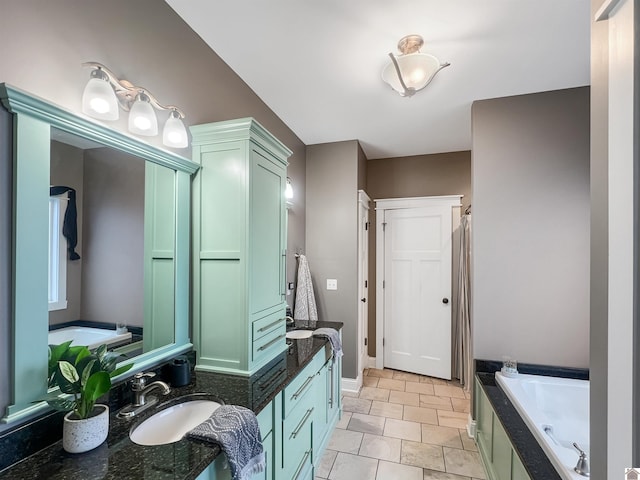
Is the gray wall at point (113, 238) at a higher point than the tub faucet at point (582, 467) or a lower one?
higher

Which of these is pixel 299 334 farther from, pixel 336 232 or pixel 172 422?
pixel 172 422

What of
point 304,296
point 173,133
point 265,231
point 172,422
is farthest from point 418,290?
point 173,133

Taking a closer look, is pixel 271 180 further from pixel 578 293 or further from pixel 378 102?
pixel 578 293

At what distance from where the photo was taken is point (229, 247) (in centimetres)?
162

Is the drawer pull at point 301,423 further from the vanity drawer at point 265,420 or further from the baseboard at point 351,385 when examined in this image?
the baseboard at point 351,385

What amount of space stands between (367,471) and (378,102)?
2806 millimetres

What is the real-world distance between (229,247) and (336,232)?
1.85 meters

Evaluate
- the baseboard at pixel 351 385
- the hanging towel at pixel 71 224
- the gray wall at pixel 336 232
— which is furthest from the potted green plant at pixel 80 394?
the baseboard at pixel 351 385

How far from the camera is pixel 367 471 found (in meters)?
2.08

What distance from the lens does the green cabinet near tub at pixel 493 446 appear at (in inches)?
61.8

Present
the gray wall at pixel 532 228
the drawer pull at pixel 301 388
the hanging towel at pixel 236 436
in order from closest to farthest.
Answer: the hanging towel at pixel 236 436 → the drawer pull at pixel 301 388 → the gray wall at pixel 532 228

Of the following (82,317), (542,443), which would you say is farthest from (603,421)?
(82,317)

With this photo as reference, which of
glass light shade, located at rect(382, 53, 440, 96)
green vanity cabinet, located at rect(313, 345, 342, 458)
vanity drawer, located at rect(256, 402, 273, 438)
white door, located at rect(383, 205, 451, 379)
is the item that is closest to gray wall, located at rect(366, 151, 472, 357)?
white door, located at rect(383, 205, 451, 379)

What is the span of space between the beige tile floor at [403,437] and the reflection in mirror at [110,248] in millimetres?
1652
